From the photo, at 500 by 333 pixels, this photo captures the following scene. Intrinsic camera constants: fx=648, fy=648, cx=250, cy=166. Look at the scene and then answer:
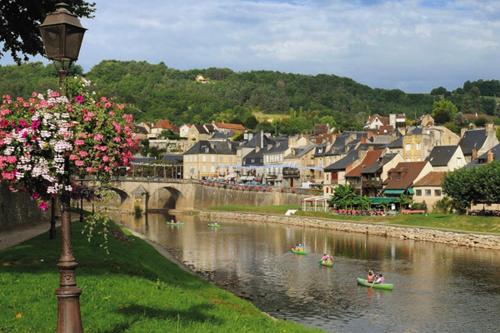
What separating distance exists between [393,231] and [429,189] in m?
14.6

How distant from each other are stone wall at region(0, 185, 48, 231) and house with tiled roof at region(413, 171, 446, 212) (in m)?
50.1

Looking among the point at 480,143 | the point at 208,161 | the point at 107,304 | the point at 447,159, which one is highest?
the point at 480,143

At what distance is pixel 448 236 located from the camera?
2525 inches

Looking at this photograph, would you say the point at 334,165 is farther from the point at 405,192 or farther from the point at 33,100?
the point at 33,100

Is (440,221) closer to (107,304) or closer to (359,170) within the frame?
(359,170)

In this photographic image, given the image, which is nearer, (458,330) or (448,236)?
(458,330)

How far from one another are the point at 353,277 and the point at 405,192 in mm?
44851

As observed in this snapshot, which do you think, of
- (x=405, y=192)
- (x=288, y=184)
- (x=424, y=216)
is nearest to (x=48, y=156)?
(x=424, y=216)

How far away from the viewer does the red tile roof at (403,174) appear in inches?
3447

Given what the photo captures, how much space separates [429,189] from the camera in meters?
83.2

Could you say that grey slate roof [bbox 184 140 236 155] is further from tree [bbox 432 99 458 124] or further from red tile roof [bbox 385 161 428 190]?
red tile roof [bbox 385 161 428 190]

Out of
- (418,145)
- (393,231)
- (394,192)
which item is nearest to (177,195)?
(418,145)

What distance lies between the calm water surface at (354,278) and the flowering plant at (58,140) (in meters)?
20.0

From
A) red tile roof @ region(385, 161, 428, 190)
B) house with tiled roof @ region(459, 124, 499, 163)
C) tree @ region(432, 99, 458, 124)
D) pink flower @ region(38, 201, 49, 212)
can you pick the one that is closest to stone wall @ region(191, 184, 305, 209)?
red tile roof @ region(385, 161, 428, 190)
